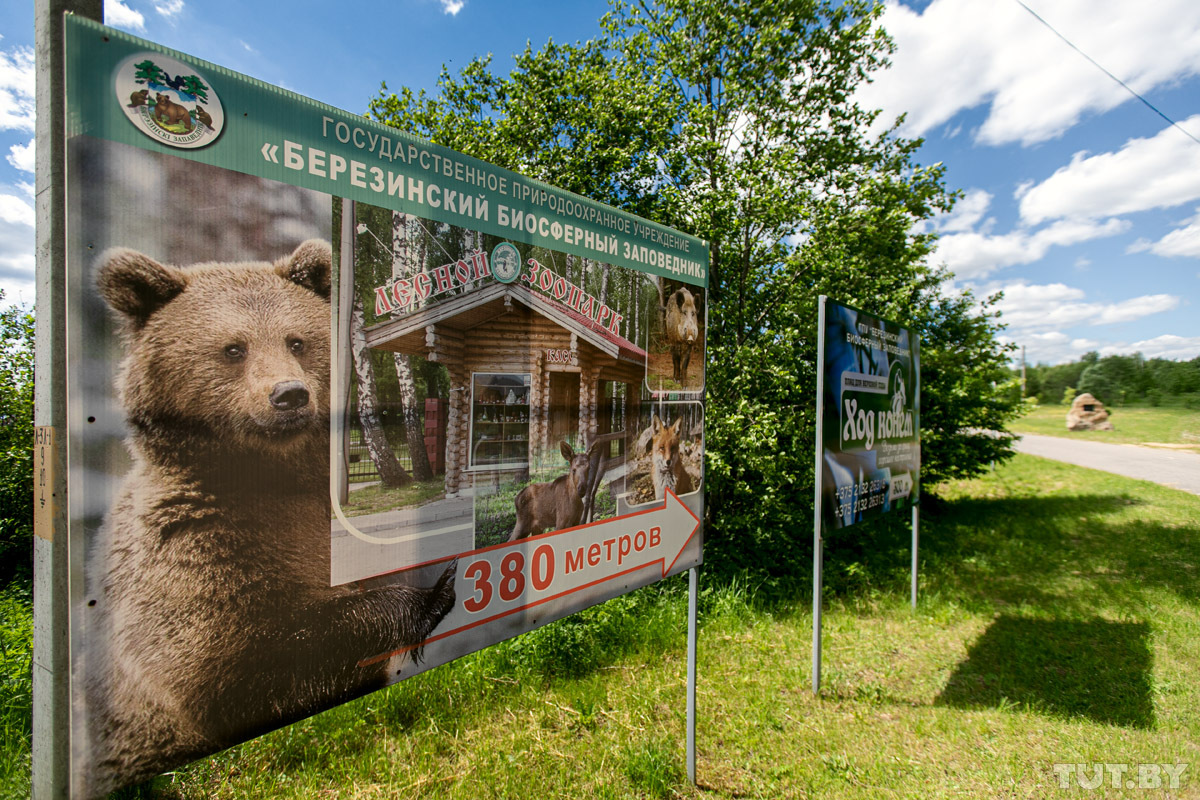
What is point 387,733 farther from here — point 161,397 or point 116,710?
point 161,397

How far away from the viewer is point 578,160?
26.3ft

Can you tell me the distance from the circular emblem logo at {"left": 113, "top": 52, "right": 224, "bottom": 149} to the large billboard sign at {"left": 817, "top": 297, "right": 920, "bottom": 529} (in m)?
3.75

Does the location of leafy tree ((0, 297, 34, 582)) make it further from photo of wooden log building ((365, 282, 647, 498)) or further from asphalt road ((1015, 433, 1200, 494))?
asphalt road ((1015, 433, 1200, 494))

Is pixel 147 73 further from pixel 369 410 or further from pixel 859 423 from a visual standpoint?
pixel 859 423

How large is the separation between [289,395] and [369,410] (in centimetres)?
23

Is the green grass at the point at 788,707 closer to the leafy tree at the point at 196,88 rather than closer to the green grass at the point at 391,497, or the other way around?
the green grass at the point at 391,497

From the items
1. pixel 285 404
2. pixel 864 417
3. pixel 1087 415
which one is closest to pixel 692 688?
pixel 285 404

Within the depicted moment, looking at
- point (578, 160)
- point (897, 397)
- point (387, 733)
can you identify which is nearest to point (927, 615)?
point (897, 397)

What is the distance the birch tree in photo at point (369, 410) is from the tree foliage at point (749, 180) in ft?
16.4

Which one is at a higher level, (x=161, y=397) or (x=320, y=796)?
(x=161, y=397)

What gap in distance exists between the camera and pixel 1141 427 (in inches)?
963

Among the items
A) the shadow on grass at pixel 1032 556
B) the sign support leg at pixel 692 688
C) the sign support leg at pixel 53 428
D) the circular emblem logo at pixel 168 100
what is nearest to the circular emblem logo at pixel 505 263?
the circular emblem logo at pixel 168 100

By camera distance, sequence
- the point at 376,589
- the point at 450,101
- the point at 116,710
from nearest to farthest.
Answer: the point at 116,710 → the point at 376,589 → the point at 450,101

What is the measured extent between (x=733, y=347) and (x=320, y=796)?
6036 mm
